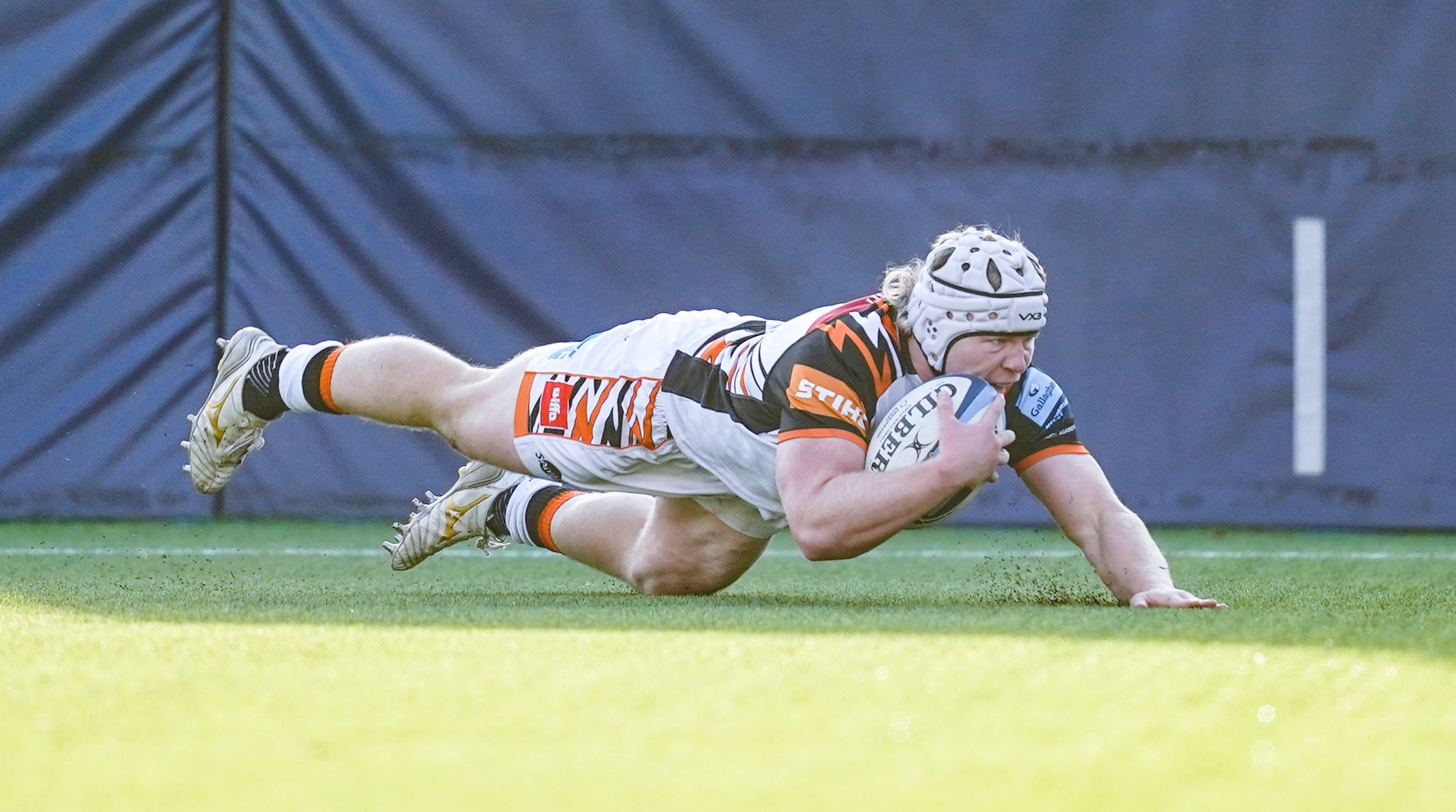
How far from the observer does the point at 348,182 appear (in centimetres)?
614

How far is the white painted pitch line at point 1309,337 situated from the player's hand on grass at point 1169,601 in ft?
9.62

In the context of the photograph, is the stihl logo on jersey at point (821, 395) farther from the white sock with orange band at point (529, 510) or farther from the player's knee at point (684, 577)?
the white sock with orange band at point (529, 510)

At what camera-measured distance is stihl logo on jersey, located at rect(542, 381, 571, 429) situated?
363 centimetres

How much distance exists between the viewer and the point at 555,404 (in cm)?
364

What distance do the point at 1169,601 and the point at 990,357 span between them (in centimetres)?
58

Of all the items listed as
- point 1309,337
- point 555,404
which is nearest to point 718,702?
point 555,404

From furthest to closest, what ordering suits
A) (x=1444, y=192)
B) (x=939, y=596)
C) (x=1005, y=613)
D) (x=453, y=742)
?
(x=1444, y=192), (x=939, y=596), (x=1005, y=613), (x=453, y=742)

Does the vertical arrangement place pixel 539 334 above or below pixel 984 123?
below

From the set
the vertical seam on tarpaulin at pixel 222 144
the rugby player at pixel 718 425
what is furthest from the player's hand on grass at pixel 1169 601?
the vertical seam on tarpaulin at pixel 222 144

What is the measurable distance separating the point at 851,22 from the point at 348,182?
194cm

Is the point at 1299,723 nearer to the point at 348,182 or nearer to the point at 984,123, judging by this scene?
the point at 984,123

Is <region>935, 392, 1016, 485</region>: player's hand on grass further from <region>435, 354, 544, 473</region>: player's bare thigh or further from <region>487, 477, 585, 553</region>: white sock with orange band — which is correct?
<region>487, 477, 585, 553</region>: white sock with orange band

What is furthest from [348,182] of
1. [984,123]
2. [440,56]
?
[984,123]

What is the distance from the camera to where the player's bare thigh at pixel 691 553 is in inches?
145
